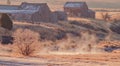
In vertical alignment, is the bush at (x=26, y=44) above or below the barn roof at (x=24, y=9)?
above

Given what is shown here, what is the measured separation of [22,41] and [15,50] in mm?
1559

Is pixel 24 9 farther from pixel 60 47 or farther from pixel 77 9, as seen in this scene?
pixel 60 47

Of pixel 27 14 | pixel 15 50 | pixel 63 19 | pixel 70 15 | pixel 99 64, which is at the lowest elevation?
pixel 70 15

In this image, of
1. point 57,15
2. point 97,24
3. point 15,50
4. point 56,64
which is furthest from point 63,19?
point 56,64

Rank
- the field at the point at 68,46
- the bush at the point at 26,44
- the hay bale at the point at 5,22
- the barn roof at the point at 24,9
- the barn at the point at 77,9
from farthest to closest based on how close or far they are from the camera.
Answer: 1. the barn at the point at 77,9
2. the barn roof at the point at 24,9
3. the hay bale at the point at 5,22
4. the bush at the point at 26,44
5. the field at the point at 68,46

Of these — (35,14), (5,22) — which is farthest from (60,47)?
(35,14)

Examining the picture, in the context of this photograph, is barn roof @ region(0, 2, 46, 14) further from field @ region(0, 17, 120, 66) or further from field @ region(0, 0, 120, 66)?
field @ region(0, 0, 120, 66)

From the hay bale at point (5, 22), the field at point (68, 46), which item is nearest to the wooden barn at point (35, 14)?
the field at point (68, 46)

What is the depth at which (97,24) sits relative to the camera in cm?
10338

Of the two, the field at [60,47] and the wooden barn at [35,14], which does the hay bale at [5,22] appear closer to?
the field at [60,47]

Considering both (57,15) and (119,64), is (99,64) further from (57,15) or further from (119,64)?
(57,15)

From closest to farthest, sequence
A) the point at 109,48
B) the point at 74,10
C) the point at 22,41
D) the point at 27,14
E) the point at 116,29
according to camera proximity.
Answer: the point at 22,41 < the point at 109,48 < the point at 27,14 < the point at 116,29 < the point at 74,10

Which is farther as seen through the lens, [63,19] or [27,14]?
[63,19]

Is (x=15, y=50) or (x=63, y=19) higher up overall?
(x=15, y=50)
